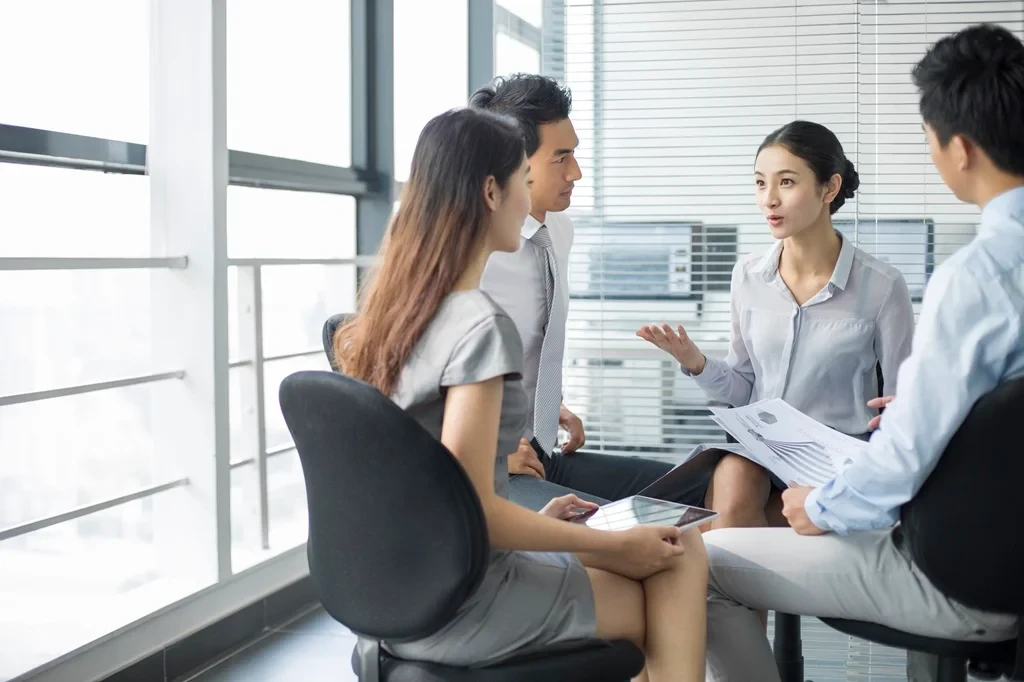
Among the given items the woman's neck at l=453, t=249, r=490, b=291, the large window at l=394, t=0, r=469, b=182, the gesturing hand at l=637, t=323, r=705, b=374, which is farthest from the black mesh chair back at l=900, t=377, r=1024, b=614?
the large window at l=394, t=0, r=469, b=182

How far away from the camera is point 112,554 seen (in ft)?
8.50

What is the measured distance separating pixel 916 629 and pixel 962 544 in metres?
0.20

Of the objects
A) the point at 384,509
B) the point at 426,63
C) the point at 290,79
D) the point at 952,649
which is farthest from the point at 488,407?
the point at 426,63

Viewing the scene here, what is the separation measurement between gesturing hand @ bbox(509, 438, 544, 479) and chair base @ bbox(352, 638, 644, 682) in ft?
2.35

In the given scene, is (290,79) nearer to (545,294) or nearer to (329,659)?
(545,294)

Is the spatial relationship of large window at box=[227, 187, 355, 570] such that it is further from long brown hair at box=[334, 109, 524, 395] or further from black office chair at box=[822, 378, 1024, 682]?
black office chair at box=[822, 378, 1024, 682]

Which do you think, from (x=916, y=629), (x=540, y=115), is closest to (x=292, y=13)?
(x=540, y=115)

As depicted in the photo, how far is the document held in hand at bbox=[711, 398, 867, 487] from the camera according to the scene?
70.4 inches

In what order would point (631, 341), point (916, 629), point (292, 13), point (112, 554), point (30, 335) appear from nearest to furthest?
point (916, 629) → point (30, 335) → point (112, 554) → point (292, 13) → point (631, 341)

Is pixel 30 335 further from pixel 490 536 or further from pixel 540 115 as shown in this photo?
pixel 490 536

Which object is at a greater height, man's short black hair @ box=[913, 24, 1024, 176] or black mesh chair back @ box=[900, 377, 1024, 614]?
man's short black hair @ box=[913, 24, 1024, 176]

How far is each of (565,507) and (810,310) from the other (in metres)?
0.94

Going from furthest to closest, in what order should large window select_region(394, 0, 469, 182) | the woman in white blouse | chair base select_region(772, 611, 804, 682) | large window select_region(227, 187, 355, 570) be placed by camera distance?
1. large window select_region(394, 0, 469, 182)
2. large window select_region(227, 187, 355, 570)
3. the woman in white blouse
4. chair base select_region(772, 611, 804, 682)

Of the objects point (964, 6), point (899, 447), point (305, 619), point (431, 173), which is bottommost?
point (305, 619)
